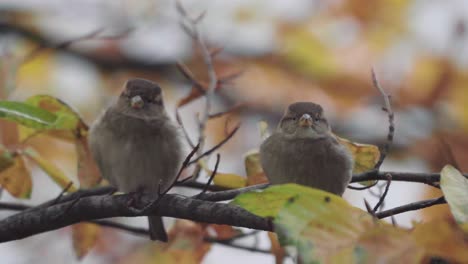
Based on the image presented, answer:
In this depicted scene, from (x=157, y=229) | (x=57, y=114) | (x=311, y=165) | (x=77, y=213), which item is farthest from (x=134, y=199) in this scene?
(x=157, y=229)

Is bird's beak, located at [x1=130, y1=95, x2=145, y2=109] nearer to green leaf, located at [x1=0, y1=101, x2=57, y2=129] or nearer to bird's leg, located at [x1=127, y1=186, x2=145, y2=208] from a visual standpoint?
bird's leg, located at [x1=127, y1=186, x2=145, y2=208]

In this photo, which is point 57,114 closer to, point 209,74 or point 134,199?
→ point 134,199

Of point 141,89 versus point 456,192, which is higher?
point 456,192

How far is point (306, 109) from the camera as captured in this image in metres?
3.46

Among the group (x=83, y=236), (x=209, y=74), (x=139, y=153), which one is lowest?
(x=83, y=236)

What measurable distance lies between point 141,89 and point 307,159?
1.18 m

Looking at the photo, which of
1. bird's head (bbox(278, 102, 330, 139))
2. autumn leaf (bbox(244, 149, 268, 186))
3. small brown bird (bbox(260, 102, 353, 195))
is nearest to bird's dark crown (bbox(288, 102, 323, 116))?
bird's head (bbox(278, 102, 330, 139))

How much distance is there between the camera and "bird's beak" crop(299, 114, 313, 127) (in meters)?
3.27

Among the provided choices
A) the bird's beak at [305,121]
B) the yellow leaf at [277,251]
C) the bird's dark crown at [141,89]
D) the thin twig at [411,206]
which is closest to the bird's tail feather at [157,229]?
the bird's dark crown at [141,89]

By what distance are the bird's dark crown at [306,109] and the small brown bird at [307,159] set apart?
0.56ft

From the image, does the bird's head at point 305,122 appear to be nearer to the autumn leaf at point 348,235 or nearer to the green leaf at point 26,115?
the green leaf at point 26,115

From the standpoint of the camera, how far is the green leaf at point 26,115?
7.92 ft

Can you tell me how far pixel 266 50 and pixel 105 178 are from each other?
3.40m

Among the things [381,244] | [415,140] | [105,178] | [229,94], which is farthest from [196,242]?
[229,94]
